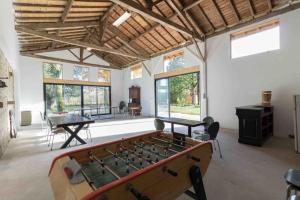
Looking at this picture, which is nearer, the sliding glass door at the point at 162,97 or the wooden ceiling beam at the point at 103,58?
the sliding glass door at the point at 162,97

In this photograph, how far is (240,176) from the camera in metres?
2.58

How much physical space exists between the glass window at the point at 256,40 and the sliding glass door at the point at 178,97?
2.25 meters

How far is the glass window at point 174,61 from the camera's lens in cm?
773

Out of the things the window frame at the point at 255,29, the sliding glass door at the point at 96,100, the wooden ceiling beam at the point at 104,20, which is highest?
the wooden ceiling beam at the point at 104,20

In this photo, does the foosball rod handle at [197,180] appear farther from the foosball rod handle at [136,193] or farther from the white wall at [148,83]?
the white wall at [148,83]

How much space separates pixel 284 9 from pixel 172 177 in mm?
5644

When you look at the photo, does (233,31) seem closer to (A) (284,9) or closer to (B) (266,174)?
(A) (284,9)

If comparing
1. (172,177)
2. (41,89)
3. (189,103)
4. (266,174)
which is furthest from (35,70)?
(266,174)

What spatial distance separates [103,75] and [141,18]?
5.60 meters

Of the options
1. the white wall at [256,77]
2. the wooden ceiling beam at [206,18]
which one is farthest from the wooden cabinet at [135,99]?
the wooden ceiling beam at [206,18]

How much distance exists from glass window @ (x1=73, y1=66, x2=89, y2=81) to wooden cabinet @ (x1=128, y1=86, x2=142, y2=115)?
9.62 ft

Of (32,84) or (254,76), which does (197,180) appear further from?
(32,84)

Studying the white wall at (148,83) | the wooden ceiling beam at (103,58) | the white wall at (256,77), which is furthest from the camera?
the wooden ceiling beam at (103,58)

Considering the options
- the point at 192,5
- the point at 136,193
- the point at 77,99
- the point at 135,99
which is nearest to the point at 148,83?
the point at 135,99
